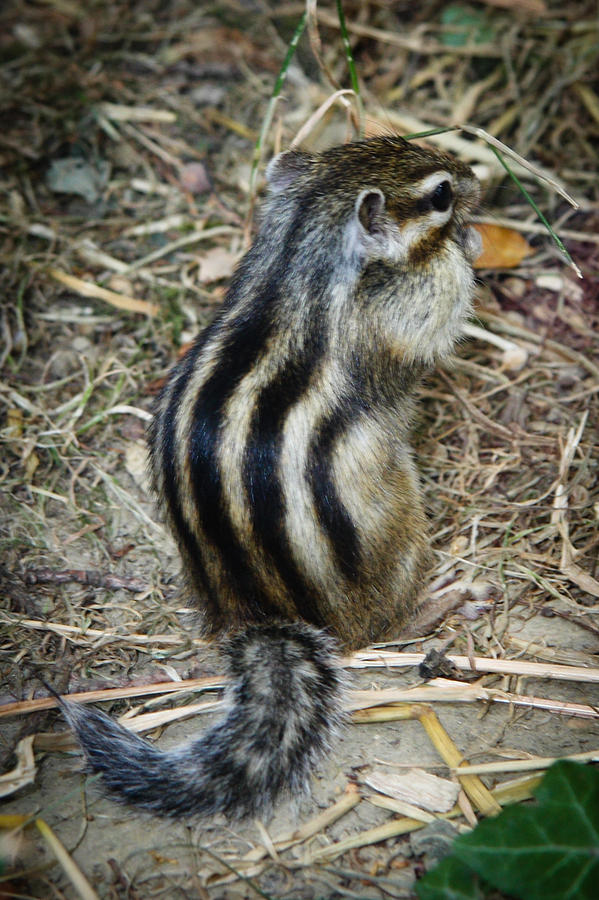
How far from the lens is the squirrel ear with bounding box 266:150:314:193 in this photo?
12.2ft

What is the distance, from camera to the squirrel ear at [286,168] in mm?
3729

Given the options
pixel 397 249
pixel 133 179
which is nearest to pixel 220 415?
pixel 397 249

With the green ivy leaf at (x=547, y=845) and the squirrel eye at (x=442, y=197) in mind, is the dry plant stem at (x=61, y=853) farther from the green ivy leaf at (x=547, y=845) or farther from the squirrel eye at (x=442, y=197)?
the squirrel eye at (x=442, y=197)

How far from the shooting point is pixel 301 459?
2.97 meters

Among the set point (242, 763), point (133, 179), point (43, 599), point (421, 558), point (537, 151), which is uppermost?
point (537, 151)

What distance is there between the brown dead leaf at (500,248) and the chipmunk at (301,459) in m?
1.10

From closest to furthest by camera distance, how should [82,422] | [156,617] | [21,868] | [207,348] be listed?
[21,868], [207,348], [156,617], [82,422]

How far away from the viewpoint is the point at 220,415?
3.01 meters

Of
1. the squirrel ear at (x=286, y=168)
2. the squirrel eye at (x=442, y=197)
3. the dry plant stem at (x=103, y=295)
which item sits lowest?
the dry plant stem at (x=103, y=295)

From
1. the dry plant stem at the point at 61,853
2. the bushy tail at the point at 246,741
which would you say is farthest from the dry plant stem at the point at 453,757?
the dry plant stem at the point at 61,853

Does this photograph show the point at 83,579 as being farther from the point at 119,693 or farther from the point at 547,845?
the point at 547,845

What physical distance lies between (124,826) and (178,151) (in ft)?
13.3

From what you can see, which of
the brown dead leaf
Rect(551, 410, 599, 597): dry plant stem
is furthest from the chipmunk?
the brown dead leaf

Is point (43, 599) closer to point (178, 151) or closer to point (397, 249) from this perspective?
point (397, 249)
